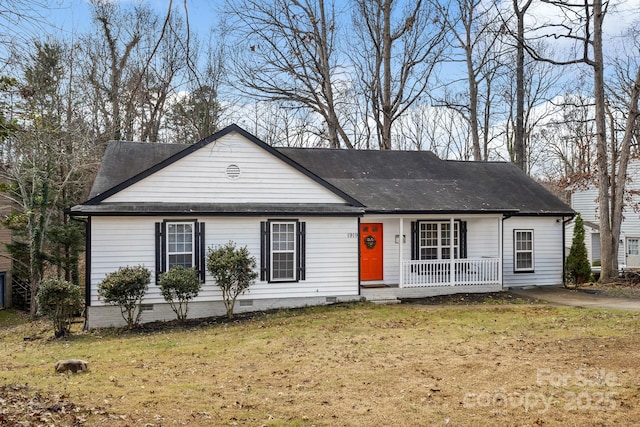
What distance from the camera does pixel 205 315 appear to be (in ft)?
43.4

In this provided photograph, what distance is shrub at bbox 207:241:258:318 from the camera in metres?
12.6

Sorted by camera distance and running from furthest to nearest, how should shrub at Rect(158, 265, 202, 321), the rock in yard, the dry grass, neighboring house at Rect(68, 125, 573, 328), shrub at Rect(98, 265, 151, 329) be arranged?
1. neighboring house at Rect(68, 125, 573, 328)
2. shrub at Rect(158, 265, 202, 321)
3. shrub at Rect(98, 265, 151, 329)
4. the rock in yard
5. the dry grass

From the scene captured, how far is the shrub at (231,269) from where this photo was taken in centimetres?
1255

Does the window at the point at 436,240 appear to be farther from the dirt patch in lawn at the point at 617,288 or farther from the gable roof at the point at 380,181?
the dirt patch in lawn at the point at 617,288

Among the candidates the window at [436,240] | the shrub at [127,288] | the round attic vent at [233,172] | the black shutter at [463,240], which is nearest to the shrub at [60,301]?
the shrub at [127,288]

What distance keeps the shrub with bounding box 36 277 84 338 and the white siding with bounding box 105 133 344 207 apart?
7.89ft

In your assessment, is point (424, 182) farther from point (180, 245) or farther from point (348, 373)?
point (348, 373)

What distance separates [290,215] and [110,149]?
657cm

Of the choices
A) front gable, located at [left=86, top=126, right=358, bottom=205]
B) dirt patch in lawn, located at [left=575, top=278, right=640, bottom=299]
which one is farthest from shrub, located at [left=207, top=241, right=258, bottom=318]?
dirt patch in lawn, located at [left=575, top=278, right=640, bottom=299]

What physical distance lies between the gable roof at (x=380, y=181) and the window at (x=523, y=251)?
2.70ft

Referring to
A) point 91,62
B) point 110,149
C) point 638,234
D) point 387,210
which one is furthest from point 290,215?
point 638,234

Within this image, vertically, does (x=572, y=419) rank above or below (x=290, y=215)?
below

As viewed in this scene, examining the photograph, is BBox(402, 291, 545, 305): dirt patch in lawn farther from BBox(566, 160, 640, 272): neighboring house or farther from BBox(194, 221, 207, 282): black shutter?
BBox(566, 160, 640, 272): neighboring house

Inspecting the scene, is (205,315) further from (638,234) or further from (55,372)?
(638,234)
